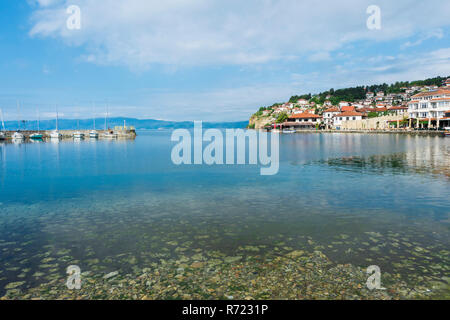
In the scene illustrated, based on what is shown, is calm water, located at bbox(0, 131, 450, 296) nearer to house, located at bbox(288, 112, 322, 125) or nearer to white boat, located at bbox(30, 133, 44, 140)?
white boat, located at bbox(30, 133, 44, 140)

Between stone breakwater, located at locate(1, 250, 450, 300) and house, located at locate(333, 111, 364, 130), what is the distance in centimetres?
14440

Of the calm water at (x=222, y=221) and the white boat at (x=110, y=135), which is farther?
the white boat at (x=110, y=135)

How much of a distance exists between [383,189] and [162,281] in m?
16.7

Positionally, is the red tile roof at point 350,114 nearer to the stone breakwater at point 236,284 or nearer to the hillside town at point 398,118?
the hillside town at point 398,118

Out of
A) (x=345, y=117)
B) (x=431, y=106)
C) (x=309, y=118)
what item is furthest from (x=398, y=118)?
(x=309, y=118)

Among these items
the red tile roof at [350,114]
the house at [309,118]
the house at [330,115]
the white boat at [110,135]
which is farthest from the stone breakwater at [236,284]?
the house at [309,118]

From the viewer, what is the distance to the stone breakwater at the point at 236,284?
748 centimetres

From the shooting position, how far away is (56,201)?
17938mm

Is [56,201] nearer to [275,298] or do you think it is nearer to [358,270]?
[275,298]

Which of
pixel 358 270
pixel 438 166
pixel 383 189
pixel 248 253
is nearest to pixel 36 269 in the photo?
pixel 248 253

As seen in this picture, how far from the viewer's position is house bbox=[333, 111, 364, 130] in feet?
457

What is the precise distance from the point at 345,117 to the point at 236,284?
15045 centimetres

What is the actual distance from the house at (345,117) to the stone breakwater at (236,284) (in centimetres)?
14440

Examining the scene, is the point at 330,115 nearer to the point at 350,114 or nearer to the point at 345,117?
the point at 345,117
